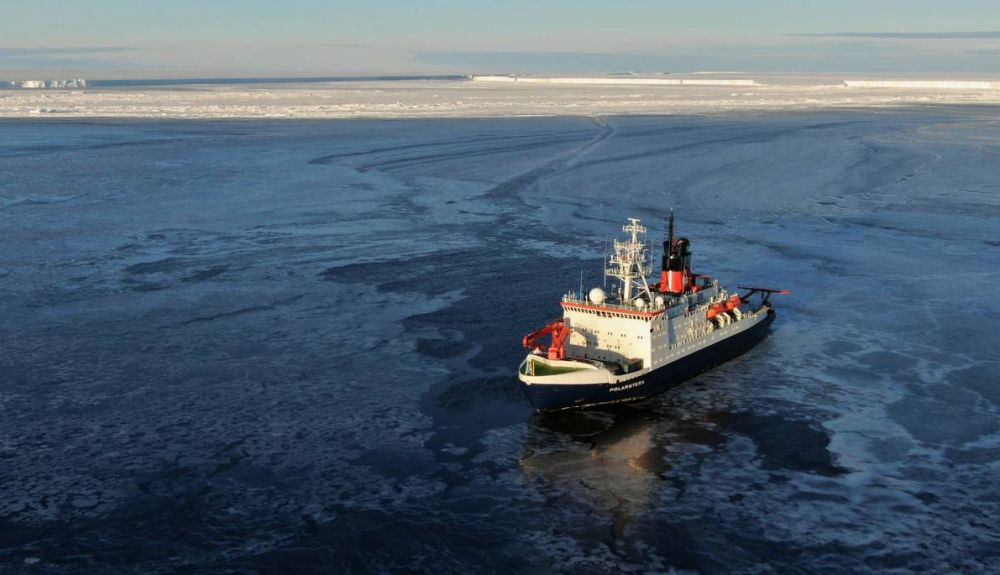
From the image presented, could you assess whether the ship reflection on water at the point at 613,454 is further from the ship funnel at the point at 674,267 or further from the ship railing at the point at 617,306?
the ship funnel at the point at 674,267

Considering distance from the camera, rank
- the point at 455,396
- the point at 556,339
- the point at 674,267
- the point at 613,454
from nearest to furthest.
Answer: the point at 613,454, the point at 455,396, the point at 556,339, the point at 674,267

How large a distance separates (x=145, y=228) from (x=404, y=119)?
84270 millimetres

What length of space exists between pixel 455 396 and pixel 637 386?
19.9 ft

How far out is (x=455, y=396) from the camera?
31.6 meters

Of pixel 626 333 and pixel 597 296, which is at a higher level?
pixel 597 296

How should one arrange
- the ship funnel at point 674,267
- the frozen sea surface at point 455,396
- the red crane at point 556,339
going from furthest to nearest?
the ship funnel at point 674,267 < the red crane at point 556,339 < the frozen sea surface at point 455,396

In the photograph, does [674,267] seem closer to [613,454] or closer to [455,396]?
[455,396]

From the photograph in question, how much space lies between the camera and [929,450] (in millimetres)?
27812

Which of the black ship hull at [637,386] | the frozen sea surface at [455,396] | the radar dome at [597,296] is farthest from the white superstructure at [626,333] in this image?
the frozen sea surface at [455,396]

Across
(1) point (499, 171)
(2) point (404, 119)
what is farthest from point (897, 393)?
(2) point (404, 119)

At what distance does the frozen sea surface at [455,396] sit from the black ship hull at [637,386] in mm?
546

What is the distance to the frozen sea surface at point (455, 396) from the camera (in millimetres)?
22609

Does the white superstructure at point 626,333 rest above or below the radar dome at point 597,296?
below

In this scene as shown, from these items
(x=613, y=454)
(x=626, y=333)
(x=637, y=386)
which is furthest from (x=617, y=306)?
(x=613, y=454)
